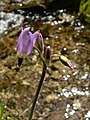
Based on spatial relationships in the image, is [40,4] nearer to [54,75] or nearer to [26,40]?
[54,75]

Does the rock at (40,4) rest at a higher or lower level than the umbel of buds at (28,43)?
lower

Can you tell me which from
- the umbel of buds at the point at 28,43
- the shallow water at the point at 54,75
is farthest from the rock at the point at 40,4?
the umbel of buds at the point at 28,43

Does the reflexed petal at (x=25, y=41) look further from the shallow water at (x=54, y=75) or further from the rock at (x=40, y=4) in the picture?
the rock at (x=40, y=4)

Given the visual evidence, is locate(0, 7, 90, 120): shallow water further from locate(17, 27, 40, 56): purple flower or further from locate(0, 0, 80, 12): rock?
locate(17, 27, 40, 56): purple flower

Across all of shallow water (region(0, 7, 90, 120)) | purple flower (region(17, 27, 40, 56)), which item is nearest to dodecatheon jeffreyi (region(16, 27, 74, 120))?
purple flower (region(17, 27, 40, 56))

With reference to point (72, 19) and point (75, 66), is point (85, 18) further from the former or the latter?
point (75, 66)

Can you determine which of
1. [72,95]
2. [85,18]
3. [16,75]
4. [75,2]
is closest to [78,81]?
[72,95]

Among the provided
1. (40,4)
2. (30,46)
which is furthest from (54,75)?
(30,46)
